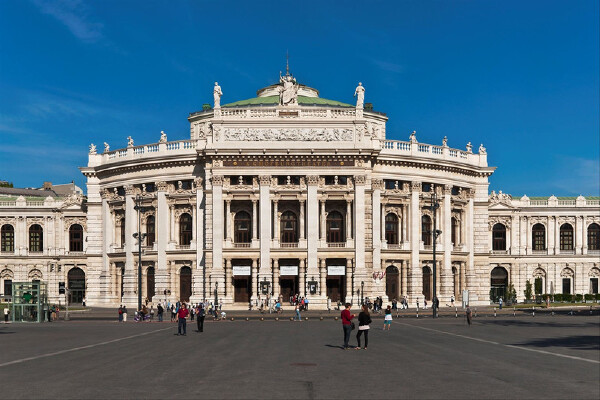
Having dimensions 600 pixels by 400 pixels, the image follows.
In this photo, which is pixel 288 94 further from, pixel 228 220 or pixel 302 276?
pixel 302 276

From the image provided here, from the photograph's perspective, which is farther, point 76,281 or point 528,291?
point 76,281

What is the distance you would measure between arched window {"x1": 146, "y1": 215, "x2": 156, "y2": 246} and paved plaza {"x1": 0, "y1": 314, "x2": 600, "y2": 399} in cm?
5288

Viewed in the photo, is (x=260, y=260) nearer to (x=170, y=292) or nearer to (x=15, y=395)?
(x=170, y=292)

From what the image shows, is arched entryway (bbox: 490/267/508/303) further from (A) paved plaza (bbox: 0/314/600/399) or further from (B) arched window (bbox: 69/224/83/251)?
(A) paved plaza (bbox: 0/314/600/399)

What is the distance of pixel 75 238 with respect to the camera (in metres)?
108

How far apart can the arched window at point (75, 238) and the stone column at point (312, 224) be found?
35279 mm

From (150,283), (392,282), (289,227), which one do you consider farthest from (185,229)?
(392,282)

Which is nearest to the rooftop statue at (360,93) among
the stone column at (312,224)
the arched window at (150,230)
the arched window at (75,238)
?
the stone column at (312,224)

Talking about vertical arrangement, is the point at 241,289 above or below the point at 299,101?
below

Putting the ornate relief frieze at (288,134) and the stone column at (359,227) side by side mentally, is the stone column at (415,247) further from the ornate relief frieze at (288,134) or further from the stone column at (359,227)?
the ornate relief frieze at (288,134)

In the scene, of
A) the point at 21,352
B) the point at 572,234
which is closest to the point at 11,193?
the point at 572,234

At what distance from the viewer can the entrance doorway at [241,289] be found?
9000 centimetres

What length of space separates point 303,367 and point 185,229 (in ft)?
226

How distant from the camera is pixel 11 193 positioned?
125 metres
